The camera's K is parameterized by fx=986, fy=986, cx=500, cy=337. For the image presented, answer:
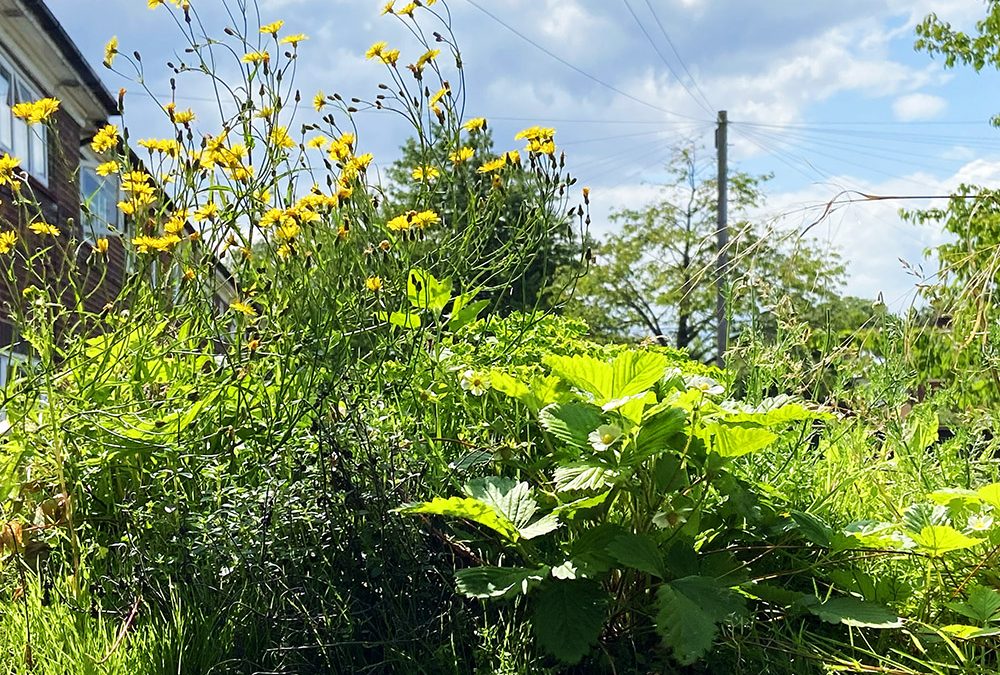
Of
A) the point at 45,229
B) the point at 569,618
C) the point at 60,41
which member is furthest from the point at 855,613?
the point at 60,41

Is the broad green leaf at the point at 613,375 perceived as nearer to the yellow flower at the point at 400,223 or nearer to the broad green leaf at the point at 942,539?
the yellow flower at the point at 400,223

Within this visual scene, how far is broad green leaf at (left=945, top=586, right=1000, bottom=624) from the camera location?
7.43ft

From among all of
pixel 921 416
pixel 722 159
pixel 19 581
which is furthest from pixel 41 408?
pixel 722 159

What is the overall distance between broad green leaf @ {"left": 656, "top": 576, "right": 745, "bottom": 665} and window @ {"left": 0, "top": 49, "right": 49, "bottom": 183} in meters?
10.2

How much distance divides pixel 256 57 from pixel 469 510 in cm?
154

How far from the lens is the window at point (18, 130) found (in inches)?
435

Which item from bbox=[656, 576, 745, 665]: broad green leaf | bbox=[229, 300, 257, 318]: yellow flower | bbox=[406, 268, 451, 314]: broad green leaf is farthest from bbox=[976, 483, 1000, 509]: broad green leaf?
bbox=[229, 300, 257, 318]: yellow flower

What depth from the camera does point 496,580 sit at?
7.14 ft

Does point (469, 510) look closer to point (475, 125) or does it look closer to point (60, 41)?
point (475, 125)

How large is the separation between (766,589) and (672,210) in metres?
28.0

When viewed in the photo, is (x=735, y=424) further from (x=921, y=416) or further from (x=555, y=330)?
(x=555, y=330)

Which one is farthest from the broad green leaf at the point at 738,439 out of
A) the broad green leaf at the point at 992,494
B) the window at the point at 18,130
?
the window at the point at 18,130

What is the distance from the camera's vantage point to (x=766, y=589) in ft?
7.64

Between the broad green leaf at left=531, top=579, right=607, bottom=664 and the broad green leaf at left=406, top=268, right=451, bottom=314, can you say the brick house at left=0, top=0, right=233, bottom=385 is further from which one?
the broad green leaf at left=531, top=579, right=607, bottom=664
